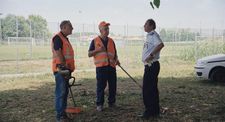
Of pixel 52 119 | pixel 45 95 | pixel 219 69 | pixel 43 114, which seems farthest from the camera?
pixel 219 69

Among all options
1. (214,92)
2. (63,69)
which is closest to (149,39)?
(63,69)

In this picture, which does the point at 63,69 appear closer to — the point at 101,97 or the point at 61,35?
the point at 61,35

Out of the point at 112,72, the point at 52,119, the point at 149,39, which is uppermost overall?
the point at 149,39

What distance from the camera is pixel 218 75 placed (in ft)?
43.4

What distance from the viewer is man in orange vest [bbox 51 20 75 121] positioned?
6840 mm

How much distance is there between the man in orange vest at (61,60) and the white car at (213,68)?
7372 mm

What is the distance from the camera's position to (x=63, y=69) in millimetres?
6879

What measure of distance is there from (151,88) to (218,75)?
6685mm

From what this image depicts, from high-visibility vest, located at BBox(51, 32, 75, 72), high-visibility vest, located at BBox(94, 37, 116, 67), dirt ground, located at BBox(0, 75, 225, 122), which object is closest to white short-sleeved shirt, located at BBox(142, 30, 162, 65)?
high-visibility vest, located at BBox(94, 37, 116, 67)

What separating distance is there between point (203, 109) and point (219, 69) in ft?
16.8

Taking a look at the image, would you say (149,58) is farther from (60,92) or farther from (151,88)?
(60,92)

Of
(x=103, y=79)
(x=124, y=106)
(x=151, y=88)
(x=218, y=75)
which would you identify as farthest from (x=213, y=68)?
(x=151, y=88)

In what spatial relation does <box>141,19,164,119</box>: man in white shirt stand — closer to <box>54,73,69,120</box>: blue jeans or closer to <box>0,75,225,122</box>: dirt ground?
<box>0,75,225,122</box>: dirt ground

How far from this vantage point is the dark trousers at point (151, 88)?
7168 millimetres
